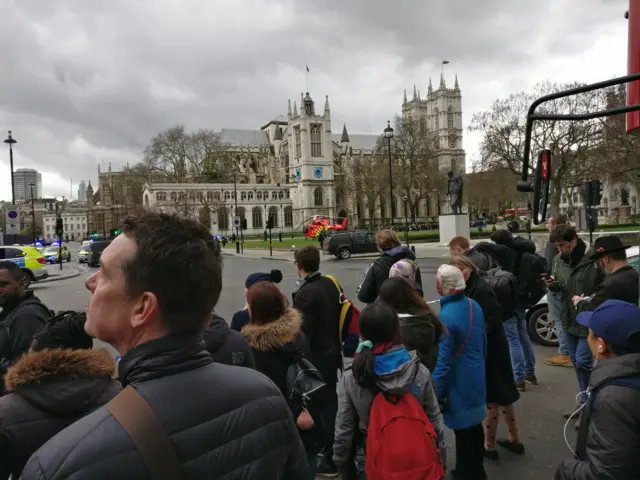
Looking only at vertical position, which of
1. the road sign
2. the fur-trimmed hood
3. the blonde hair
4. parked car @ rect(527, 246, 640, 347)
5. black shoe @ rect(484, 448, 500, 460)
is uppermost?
the road sign

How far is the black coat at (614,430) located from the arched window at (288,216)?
287 feet

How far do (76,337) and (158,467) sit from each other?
184 cm

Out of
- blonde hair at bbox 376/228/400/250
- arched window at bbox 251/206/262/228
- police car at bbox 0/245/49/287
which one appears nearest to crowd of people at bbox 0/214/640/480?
blonde hair at bbox 376/228/400/250

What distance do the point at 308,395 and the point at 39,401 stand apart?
1.47 metres

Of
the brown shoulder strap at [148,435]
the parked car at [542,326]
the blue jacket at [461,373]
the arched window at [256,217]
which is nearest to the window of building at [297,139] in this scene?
the arched window at [256,217]

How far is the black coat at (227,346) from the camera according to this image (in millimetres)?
2791

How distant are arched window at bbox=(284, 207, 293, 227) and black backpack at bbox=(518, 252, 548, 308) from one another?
83284mm

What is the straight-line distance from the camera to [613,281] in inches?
165

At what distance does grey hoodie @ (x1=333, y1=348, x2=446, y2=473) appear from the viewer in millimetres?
2746

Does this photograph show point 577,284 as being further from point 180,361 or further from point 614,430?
point 180,361

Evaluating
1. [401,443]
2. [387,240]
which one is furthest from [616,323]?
[387,240]

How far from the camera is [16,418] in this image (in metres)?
1.79

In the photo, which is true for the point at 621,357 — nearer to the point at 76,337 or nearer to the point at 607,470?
the point at 607,470

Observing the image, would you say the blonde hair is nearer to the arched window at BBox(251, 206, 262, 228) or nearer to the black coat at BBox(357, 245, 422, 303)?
the black coat at BBox(357, 245, 422, 303)
